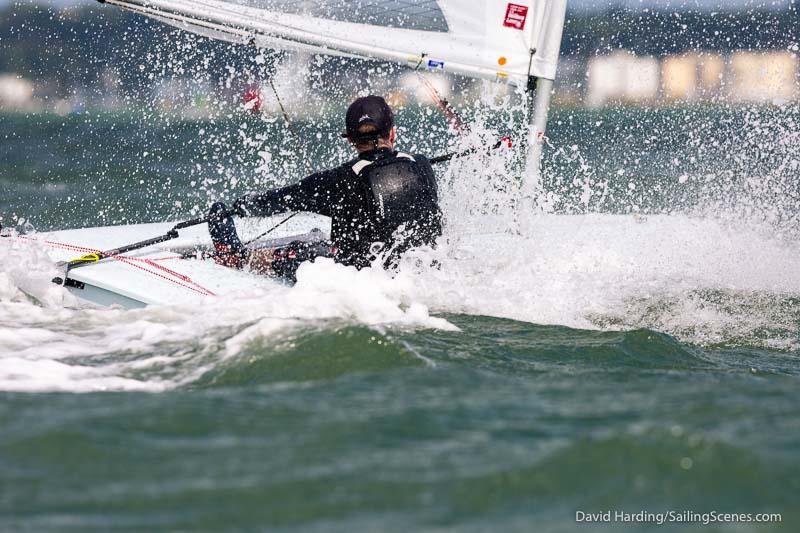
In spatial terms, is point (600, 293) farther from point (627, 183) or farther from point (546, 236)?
point (627, 183)

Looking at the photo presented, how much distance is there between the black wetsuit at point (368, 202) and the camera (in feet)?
15.6

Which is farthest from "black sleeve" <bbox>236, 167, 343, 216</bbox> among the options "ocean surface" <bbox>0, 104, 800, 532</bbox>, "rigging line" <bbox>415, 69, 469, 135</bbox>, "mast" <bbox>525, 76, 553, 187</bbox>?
"mast" <bbox>525, 76, 553, 187</bbox>

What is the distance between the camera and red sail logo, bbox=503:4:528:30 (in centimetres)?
553

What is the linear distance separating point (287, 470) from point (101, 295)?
2713 millimetres

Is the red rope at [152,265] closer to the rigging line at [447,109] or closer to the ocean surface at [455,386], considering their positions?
the ocean surface at [455,386]

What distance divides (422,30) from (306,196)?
1.42 metres

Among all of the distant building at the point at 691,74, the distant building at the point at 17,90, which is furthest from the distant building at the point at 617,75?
the distant building at the point at 17,90

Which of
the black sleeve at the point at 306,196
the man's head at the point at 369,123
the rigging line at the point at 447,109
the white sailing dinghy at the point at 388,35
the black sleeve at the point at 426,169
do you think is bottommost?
the black sleeve at the point at 306,196

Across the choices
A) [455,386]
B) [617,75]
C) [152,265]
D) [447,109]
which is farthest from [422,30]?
[617,75]

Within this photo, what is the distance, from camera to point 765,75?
51750 mm

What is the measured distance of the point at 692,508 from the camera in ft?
8.03

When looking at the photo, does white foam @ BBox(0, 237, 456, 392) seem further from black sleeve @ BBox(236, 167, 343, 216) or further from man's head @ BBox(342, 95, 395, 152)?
man's head @ BBox(342, 95, 395, 152)

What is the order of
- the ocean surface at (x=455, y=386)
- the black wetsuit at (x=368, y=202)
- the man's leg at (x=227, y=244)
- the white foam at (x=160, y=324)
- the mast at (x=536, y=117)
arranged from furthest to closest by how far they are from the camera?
the mast at (x=536, y=117)
the man's leg at (x=227, y=244)
the black wetsuit at (x=368, y=202)
the white foam at (x=160, y=324)
the ocean surface at (x=455, y=386)

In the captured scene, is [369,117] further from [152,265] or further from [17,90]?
[17,90]
